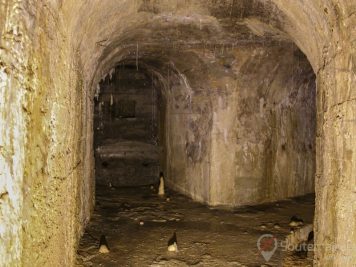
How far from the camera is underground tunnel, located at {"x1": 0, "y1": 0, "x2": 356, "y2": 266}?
202cm

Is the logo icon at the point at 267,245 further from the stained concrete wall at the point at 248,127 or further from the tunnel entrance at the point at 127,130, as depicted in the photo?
the tunnel entrance at the point at 127,130

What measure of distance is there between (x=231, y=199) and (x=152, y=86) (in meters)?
5.38

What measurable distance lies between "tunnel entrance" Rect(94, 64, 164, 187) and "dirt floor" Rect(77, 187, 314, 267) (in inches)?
113

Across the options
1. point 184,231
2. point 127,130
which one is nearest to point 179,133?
point 184,231

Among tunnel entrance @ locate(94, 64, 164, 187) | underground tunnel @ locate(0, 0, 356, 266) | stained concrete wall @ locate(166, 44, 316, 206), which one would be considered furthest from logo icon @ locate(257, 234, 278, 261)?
tunnel entrance @ locate(94, 64, 164, 187)

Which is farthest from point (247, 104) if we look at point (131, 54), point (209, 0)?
point (209, 0)

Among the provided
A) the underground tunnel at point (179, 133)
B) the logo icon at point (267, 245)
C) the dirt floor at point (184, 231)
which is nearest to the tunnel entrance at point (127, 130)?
the underground tunnel at point (179, 133)

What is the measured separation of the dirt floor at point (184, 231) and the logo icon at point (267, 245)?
6 cm

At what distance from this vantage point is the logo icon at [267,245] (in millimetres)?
4602

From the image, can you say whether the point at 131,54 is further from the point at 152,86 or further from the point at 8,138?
the point at 8,138

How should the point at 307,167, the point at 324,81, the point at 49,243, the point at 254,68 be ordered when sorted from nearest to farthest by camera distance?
the point at 49,243
the point at 324,81
the point at 254,68
the point at 307,167

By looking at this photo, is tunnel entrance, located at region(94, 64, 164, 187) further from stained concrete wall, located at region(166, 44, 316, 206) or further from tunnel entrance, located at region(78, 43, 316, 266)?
stained concrete wall, located at region(166, 44, 316, 206)

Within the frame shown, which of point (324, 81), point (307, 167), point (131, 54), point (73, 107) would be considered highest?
point (131, 54)

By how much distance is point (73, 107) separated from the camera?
10.9 ft
